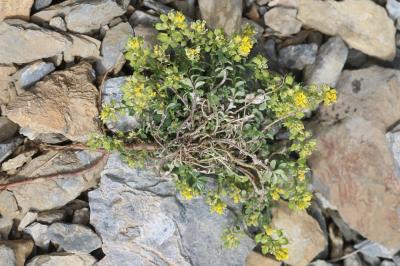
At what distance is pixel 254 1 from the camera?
14.3 feet

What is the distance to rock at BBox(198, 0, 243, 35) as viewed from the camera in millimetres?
3986

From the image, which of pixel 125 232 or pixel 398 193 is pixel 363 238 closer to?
pixel 398 193

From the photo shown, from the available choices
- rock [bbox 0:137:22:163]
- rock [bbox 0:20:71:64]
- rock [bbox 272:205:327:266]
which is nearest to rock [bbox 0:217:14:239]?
rock [bbox 0:137:22:163]

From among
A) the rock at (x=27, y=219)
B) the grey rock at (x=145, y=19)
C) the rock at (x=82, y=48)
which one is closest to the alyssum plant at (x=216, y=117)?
the grey rock at (x=145, y=19)

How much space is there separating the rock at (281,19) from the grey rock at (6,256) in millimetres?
2654

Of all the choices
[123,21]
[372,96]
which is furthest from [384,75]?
[123,21]

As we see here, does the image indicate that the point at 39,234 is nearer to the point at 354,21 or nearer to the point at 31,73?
the point at 31,73

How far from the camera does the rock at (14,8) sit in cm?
370

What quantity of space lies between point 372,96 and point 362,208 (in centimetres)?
91

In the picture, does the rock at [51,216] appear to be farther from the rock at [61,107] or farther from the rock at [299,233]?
the rock at [299,233]

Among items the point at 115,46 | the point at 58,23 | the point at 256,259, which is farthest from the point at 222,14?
the point at 256,259

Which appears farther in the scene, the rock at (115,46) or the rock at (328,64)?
the rock at (328,64)

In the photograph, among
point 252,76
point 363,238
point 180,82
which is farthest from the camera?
point 363,238

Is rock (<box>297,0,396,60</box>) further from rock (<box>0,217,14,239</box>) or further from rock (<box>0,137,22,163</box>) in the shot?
rock (<box>0,217,14,239</box>)
